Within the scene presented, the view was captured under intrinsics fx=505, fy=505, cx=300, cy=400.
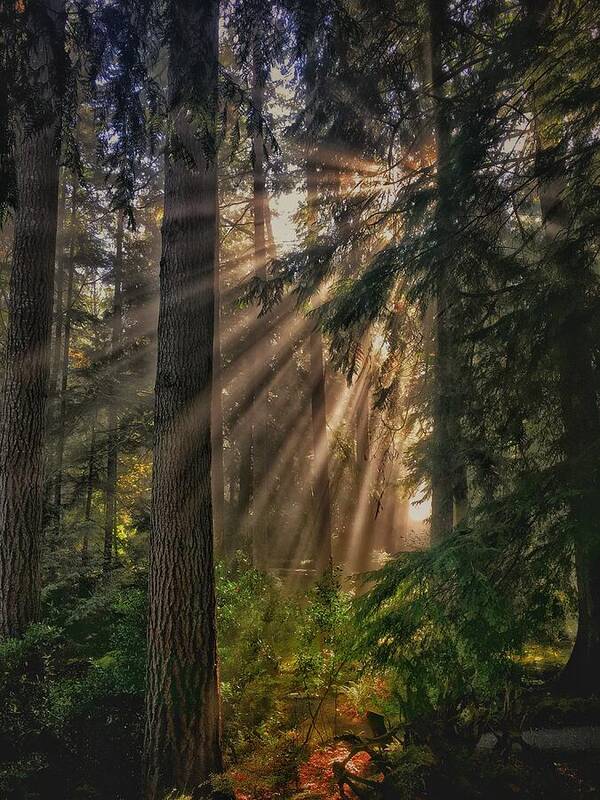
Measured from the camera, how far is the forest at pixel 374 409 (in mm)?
3732

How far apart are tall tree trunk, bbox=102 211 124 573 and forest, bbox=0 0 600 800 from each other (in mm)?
4752

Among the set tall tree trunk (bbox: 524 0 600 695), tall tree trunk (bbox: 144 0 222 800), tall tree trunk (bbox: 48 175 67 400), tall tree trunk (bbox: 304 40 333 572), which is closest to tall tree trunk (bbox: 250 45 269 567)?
tall tree trunk (bbox: 304 40 333 572)

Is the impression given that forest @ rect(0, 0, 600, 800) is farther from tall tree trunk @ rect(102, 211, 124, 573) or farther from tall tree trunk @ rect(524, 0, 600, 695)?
tall tree trunk @ rect(102, 211, 124, 573)

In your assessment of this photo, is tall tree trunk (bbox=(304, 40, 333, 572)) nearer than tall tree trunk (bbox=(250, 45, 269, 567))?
Yes

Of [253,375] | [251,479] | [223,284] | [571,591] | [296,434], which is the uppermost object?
[223,284]

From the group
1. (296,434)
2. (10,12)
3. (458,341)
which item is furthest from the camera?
(296,434)

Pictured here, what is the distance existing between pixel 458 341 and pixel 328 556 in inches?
333

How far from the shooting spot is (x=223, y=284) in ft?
58.9

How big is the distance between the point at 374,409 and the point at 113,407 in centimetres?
893

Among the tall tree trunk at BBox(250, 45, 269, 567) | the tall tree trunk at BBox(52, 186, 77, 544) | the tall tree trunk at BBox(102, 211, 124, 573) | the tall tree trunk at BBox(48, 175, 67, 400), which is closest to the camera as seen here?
the tall tree trunk at BBox(52, 186, 77, 544)

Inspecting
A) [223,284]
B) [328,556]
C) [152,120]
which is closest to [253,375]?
[223,284]

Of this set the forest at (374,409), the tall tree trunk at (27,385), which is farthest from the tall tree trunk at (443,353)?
the tall tree trunk at (27,385)

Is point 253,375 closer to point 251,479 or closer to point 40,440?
point 251,479

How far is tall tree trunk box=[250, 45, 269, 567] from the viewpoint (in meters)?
13.5
